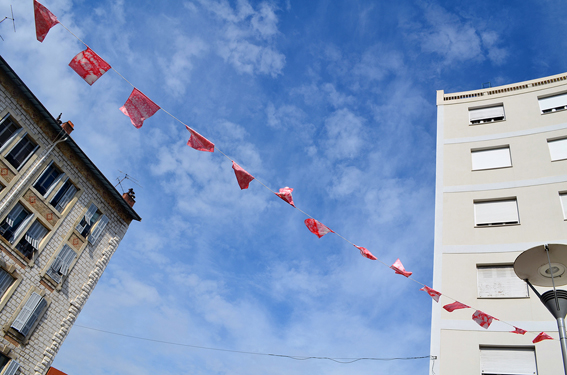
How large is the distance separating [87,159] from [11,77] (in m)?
4.62

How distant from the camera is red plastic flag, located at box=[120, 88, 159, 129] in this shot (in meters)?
8.91

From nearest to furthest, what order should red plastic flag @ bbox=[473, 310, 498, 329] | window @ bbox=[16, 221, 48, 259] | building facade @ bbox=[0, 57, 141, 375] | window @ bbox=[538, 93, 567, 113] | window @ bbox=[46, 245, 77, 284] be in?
red plastic flag @ bbox=[473, 310, 498, 329]
building facade @ bbox=[0, 57, 141, 375]
window @ bbox=[538, 93, 567, 113]
window @ bbox=[16, 221, 48, 259]
window @ bbox=[46, 245, 77, 284]

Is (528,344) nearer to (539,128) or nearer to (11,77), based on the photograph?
(539,128)

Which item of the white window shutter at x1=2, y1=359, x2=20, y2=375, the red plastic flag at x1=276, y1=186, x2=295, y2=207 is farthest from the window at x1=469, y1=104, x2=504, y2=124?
the white window shutter at x1=2, y1=359, x2=20, y2=375

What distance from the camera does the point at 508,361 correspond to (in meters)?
10.5

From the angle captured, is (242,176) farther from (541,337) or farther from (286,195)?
(541,337)

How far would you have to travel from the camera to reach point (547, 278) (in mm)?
6898

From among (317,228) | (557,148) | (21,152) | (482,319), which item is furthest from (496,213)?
(21,152)

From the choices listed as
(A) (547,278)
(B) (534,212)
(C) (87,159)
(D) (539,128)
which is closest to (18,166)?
(C) (87,159)

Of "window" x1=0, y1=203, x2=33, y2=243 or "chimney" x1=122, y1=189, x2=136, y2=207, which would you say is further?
"chimney" x1=122, y1=189, x2=136, y2=207

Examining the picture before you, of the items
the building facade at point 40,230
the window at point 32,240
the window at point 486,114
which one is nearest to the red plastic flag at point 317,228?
the window at point 486,114

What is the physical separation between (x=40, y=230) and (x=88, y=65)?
1076 centimetres

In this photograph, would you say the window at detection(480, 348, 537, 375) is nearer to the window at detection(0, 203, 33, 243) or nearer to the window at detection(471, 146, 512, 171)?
the window at detection(471, 146, 512, 171)

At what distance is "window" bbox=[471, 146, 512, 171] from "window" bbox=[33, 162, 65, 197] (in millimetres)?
18134
